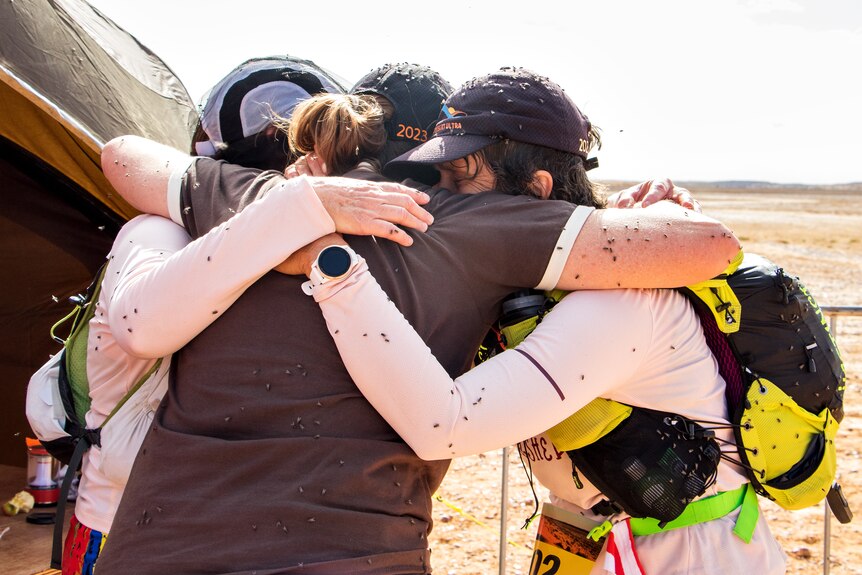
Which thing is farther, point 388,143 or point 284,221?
point 388,143

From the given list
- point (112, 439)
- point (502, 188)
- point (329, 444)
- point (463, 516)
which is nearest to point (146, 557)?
point (329, 444)

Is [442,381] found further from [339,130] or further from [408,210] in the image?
[339,130]

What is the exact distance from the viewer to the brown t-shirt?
1.52 meters

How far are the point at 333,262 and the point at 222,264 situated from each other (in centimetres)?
22

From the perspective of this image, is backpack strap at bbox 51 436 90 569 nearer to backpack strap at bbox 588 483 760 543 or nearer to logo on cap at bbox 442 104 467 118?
logo on cap at bbox 442 104 467 118

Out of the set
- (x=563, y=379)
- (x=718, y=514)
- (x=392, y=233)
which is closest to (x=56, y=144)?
(x=392, y=233)

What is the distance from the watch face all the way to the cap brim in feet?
1.48

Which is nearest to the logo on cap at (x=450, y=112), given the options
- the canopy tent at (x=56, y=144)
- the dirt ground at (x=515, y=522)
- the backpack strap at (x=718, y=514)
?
the backpack strap at (x=718, y=514)

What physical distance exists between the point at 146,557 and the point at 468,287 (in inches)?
33.2

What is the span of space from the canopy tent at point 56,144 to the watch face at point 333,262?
2.66 m

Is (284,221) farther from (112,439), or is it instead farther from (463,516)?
(463,516)

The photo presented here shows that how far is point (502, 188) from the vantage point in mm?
1949

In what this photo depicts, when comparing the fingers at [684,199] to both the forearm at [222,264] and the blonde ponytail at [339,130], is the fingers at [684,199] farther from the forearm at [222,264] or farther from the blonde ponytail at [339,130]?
the forearm at [222,264]

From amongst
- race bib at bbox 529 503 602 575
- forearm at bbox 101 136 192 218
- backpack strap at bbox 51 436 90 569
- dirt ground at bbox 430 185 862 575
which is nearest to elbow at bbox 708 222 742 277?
race bib at bbox 529 503 602 575
